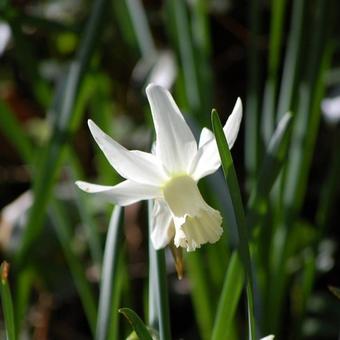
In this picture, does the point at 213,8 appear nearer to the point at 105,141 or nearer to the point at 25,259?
the point at 25,259

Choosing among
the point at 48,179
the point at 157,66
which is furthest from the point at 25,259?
the point at 157,66

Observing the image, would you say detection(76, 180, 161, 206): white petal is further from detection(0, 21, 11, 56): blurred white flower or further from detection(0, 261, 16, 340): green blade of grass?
detection(0, 21, 11, 56): blurred white flower

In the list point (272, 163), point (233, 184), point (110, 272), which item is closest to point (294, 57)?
point (272, 163)

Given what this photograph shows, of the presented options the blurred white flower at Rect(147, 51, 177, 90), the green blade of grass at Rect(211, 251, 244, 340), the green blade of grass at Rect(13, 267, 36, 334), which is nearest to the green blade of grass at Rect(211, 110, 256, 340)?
the green blade of grass at Rect(211, 251, 244, 340)

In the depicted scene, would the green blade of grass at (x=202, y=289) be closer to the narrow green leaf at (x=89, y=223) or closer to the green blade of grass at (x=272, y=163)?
the narrow green leaf at (x=89, y=223)

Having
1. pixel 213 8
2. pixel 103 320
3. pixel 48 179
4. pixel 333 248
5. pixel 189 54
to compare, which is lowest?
pixel 103 320

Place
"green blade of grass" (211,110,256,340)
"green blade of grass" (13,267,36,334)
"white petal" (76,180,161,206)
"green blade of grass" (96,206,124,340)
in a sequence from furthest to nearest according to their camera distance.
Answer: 1. "green blade of grass" (13,267,36,334)
2. "green blade of grass" (96,206,124,340)
3. "white petal" (76,180,161,206)
4. "green blade of grass" (211,110,256,340)
